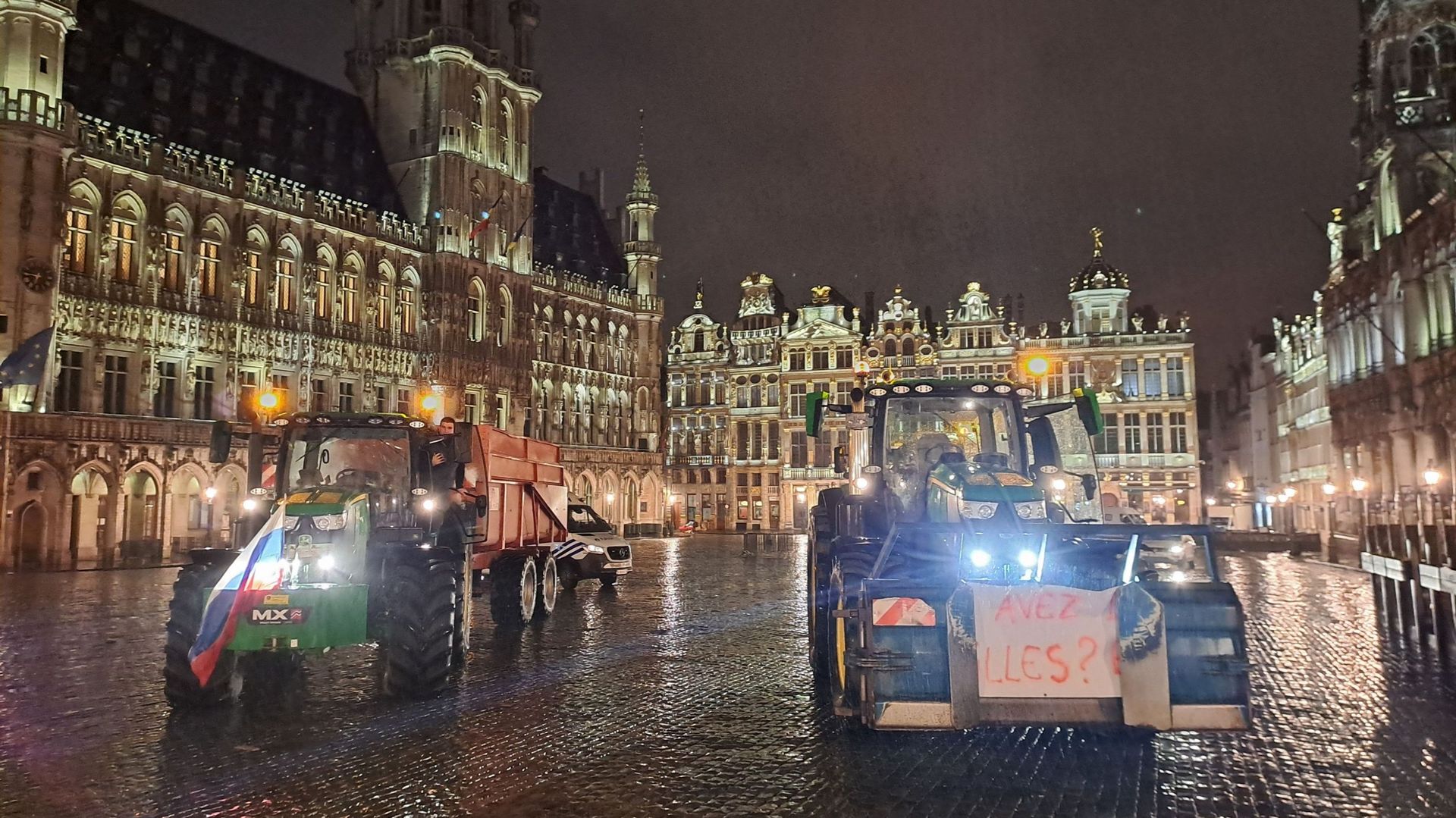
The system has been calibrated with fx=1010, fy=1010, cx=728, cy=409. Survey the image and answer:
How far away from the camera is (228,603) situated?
10.0 meters

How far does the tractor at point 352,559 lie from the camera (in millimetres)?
10281

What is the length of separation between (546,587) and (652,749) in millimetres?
10458

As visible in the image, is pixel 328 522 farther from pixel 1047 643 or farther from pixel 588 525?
pixel 588 525

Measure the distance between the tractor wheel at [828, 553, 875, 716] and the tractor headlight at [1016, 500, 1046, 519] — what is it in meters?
1.46

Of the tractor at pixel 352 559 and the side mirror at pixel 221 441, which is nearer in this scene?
the tractor at pixel 352 559

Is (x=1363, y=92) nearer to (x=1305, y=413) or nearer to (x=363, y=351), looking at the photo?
(x=1305, y=413)

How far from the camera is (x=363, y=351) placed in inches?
1873

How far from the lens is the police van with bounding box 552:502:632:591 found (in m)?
23.2

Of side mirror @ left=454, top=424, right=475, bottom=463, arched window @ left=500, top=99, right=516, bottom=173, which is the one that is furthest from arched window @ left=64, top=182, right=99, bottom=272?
side mirror @ left=454, top=424, right=475, bottom=463

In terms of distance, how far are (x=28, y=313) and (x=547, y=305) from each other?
96.9 feet

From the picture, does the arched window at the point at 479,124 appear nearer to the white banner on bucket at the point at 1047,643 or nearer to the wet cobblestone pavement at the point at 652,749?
the wet cobblestone pavement at the point at 652,749

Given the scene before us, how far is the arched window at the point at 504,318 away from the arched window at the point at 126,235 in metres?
19.2

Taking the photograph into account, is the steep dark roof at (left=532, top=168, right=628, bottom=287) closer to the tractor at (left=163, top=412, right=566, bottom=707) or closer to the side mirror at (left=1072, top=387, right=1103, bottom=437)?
the tractor at (left=163, top=412, right=566, bottom=707)

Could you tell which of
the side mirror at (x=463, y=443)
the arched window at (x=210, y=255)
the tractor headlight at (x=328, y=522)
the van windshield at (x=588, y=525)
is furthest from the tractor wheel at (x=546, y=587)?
the arched window at (x=210, y=255)
